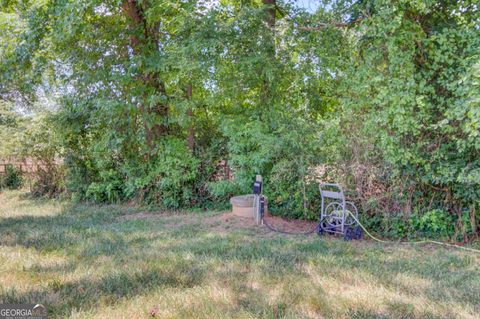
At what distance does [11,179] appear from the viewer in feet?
33.1

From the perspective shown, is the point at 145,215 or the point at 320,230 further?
the point at 145,215

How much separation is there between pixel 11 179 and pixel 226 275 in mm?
9625

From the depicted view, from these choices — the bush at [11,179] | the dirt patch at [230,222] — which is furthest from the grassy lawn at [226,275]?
the bush at [11,179]

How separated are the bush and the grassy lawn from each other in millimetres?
5767

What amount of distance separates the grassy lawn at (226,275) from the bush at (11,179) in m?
5.77

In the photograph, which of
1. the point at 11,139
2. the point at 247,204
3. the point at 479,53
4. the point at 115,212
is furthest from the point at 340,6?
the point at 11,139

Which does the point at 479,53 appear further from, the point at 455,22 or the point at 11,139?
the point at 11,139

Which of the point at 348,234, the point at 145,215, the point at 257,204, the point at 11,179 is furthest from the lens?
the point at 11,179

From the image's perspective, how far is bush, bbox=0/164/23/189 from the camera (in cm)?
1003

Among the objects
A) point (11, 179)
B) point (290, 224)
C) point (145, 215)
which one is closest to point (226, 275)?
point (290, 224)

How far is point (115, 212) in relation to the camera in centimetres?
678

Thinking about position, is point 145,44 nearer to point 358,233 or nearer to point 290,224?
point 290,224

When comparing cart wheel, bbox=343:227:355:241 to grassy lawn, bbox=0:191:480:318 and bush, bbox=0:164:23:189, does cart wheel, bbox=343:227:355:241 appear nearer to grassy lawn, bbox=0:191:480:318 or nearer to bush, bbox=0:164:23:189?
grassy lawn, bbox=0:191:480:318

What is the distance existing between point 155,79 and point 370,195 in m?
4.67
